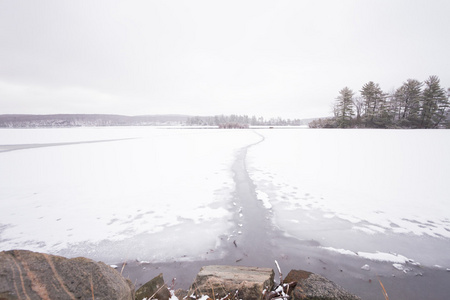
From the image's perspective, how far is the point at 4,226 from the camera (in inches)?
167

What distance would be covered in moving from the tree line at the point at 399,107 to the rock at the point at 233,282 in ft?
149

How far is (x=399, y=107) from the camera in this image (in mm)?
38625

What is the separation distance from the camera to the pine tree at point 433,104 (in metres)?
33.3

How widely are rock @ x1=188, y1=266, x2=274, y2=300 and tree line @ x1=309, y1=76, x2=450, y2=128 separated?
45.4 m

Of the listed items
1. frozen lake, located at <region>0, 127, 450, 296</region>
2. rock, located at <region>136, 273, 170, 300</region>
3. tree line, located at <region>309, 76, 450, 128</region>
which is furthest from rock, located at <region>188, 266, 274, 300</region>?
tree line, located at <region>309, 76, 450, 128</region>

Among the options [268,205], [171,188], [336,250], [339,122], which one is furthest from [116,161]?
[339,122]

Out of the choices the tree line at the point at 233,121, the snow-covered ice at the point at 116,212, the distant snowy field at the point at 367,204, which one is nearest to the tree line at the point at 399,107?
the distant snowy field at the point at 367,204

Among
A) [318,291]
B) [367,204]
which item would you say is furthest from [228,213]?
[367,204]

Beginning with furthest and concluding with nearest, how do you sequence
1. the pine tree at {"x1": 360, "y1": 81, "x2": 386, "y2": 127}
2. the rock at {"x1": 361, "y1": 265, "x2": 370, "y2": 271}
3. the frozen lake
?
the pine tree at {"x1": 360, "y1": 81, "x2": 386, "y2": 127}, the frozen lake, the rock at {"x1": 361, "y1": 265, "x2": 370, "y2": 271}

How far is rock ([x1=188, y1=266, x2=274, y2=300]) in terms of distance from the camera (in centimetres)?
204

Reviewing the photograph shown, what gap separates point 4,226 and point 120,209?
228 cm

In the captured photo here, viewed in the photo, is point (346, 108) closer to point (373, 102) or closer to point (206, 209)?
point (373, 102)

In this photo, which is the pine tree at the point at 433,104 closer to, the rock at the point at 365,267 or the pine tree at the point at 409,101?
the pine tree at the point at 409,101

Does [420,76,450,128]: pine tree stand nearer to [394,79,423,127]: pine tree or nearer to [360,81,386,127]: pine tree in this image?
[394,79,423,127]: pine tree
